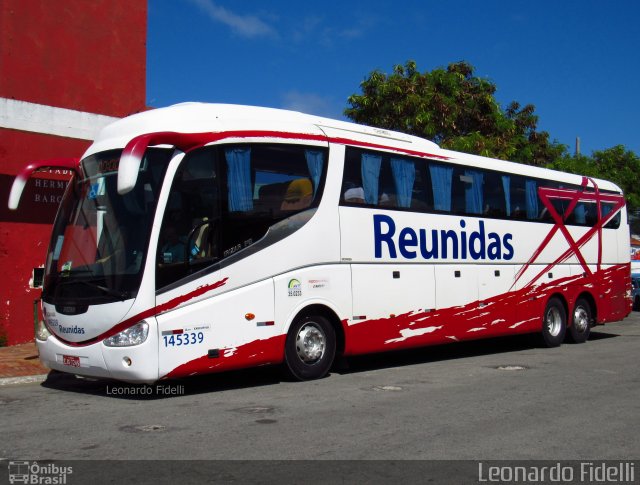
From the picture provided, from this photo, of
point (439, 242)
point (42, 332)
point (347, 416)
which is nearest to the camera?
point (347, 416)

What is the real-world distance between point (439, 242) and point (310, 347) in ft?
11.1

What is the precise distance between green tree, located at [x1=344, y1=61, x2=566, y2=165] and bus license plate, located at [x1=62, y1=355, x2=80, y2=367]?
16.6 metres

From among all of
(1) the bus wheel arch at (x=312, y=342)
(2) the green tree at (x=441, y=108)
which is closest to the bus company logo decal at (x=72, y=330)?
(1) the bus wheel arch at (x=312, y=342)

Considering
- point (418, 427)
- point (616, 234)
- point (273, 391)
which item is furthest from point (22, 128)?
point (616, 234)

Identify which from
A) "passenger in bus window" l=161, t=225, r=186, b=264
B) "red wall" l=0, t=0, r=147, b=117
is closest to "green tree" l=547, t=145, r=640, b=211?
"red wall" l=0, t=0, r=147, b=117

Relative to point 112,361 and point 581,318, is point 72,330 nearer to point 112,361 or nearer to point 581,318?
point 112,361

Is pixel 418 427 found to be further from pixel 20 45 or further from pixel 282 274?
pixel 20 45

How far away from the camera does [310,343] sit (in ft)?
32.6

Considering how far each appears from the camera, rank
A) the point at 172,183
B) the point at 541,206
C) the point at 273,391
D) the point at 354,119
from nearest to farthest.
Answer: the point at 172,183 < the point at 273,391 < the point at 541,206 < the point at 354,119

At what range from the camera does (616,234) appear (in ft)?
55.4

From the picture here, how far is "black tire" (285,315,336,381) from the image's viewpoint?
9664 mm

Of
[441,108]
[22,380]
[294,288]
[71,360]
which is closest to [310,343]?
[294,288]

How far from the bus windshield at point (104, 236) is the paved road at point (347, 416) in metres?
1.34
